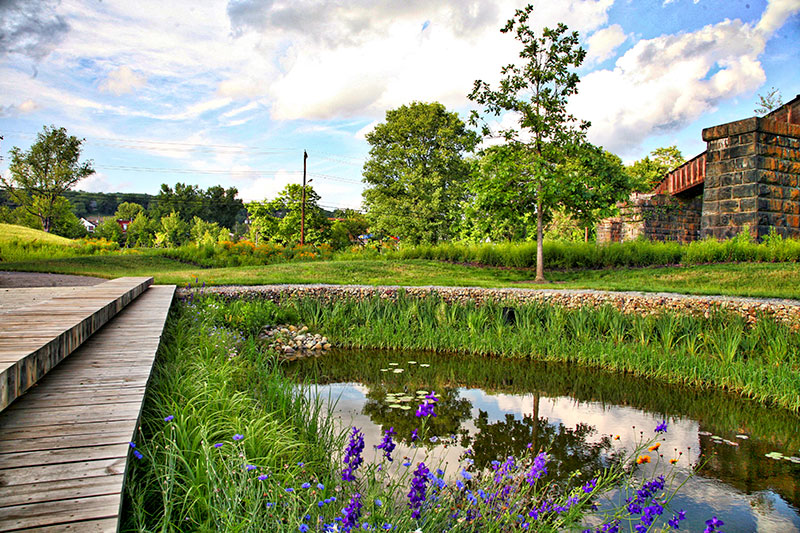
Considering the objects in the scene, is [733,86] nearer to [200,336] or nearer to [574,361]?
[574,361]

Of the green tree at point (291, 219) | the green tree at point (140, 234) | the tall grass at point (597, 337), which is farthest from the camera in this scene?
the green tree at point (140, 234)

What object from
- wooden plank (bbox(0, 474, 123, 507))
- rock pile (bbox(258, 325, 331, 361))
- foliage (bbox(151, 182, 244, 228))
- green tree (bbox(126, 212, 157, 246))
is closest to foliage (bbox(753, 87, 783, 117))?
rock pile (bbox(258, 325, 331, 361))

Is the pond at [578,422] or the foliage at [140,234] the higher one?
the foliage at [140,234]

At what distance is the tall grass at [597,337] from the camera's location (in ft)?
17.6

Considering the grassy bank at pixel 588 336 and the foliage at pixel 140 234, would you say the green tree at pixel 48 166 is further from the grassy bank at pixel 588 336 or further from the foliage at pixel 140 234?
the grassy bank at pixel 588 336

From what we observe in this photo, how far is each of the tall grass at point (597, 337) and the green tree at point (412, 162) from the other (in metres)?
17.0

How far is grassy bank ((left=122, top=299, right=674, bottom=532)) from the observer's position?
1783 millimetres

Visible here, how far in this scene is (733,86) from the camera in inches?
572

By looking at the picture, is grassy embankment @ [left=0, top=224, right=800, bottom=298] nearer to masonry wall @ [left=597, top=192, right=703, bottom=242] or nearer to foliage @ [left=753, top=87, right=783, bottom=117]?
masonry wall @ [left=597, top=192, right=703, bottom=242]

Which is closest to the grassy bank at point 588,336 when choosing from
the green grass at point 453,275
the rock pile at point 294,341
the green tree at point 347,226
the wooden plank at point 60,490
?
the rock pile at point 294,341

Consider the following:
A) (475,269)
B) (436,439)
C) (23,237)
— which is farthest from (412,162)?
(436,439)

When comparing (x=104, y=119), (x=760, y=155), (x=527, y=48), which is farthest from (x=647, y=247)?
(x=104, y=119)

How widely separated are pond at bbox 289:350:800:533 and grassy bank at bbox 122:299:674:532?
28cm

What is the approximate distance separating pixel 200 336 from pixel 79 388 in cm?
259
